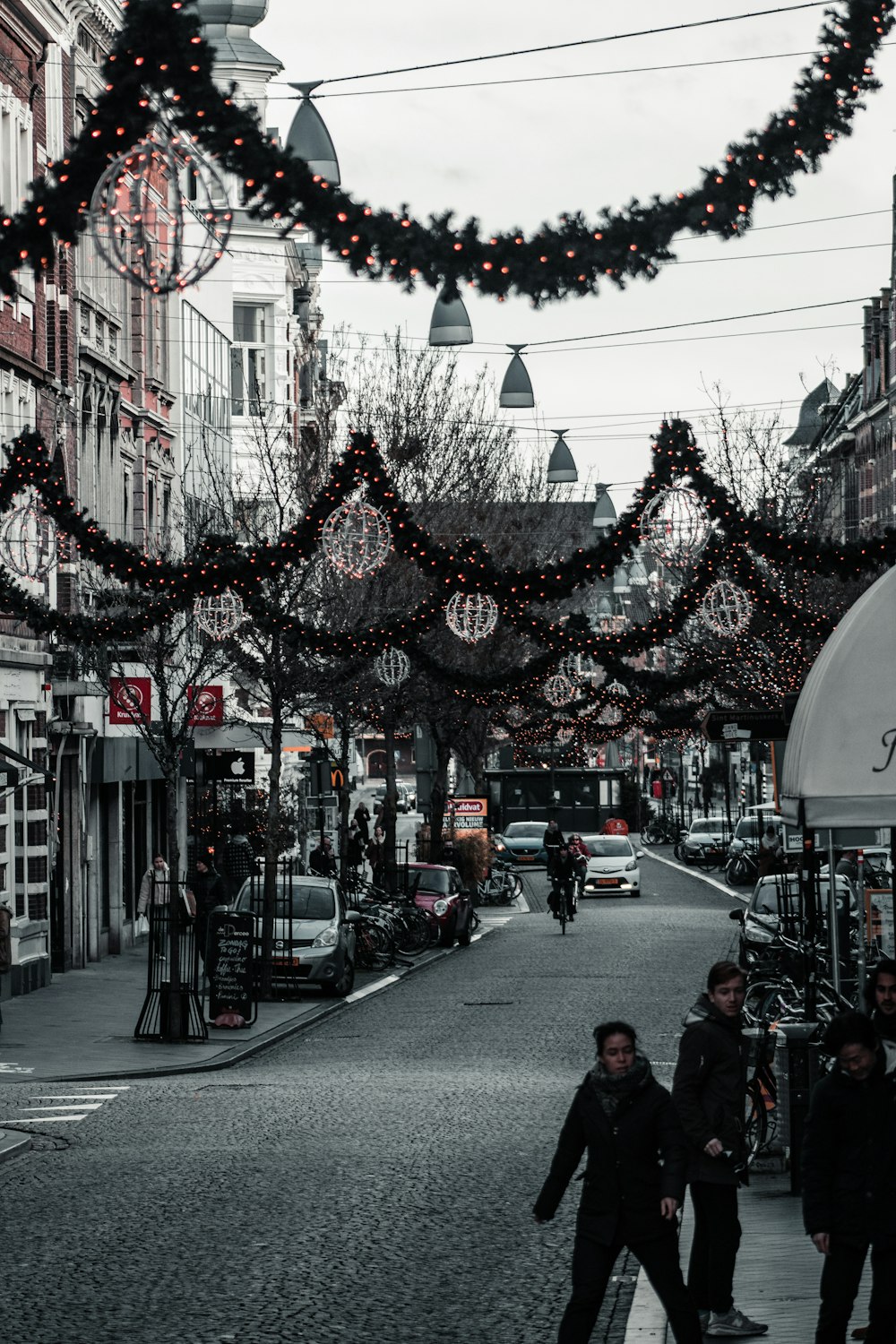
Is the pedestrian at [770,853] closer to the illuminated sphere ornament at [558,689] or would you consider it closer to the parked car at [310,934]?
the illuminated sphere ornament at [558,689]

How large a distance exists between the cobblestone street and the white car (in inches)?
1393

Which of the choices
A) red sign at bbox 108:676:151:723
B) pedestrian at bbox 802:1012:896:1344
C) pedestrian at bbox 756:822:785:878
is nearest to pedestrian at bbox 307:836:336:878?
pedestrian at bbox 756:822:785:878

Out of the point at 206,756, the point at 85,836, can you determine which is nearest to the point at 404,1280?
the point at 85,836

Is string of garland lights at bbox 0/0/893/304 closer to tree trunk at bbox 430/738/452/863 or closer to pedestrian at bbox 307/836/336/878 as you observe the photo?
pedestrian at bbox 307/836/336/878

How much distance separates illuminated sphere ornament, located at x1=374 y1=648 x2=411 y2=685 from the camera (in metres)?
36.9

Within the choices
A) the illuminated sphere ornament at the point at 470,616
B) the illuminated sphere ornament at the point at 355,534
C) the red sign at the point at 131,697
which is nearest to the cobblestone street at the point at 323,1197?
the illuminated sphere ornament at the point at 470,616

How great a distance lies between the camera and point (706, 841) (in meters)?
79.2

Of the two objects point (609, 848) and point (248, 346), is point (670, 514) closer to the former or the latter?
point (609, 848)

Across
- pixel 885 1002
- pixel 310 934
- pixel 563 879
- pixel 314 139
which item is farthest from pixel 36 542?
pixel 563 879

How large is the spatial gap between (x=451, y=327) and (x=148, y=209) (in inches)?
569

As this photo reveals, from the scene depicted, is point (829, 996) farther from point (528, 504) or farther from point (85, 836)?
point (528, 504)

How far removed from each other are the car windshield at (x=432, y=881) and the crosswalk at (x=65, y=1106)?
879 inches

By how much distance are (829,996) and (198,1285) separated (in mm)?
6737

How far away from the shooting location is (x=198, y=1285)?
11.7 m
